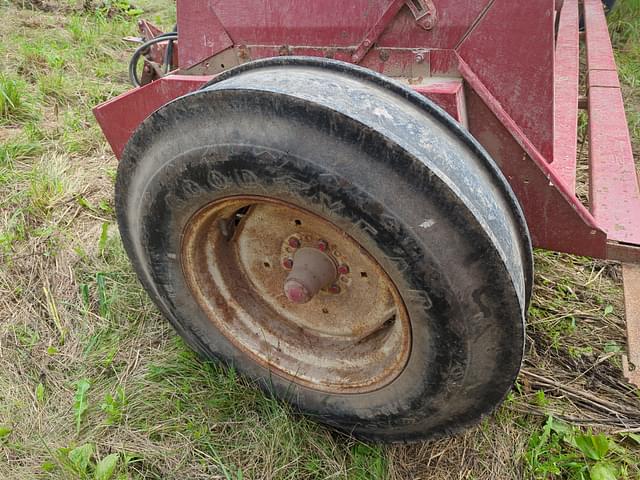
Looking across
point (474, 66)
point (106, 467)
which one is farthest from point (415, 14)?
point (106, 467)

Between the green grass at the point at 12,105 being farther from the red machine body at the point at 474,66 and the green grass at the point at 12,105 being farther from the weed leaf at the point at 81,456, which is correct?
the weed leaf at the point at 81,456

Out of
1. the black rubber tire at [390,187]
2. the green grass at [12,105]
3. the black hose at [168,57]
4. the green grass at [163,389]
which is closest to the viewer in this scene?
the black rubber tire at [390,187]

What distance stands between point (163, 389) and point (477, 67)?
5.32 ft

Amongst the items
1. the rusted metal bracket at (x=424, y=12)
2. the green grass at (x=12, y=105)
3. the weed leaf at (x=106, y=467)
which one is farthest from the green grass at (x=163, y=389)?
the rusted metal bracket at (x=424, y=12)

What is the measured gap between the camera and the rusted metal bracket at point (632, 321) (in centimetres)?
156

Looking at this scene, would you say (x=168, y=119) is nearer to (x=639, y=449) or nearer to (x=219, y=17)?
(x=219, y=17)

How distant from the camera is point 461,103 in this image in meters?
1.67

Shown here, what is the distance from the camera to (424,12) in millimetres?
1708

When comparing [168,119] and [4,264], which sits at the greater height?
[168,119]

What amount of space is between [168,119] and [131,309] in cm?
122

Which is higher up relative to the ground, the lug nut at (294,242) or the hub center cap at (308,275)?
the lug nut at (294,242)

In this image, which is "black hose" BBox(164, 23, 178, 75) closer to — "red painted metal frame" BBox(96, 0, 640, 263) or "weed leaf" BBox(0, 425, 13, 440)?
Result: "red painted metal frame" BBox(96, 0, 640, 263)

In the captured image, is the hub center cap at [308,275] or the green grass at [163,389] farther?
the green grass at [163,389]

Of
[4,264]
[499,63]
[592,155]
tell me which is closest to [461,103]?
[499,63]
